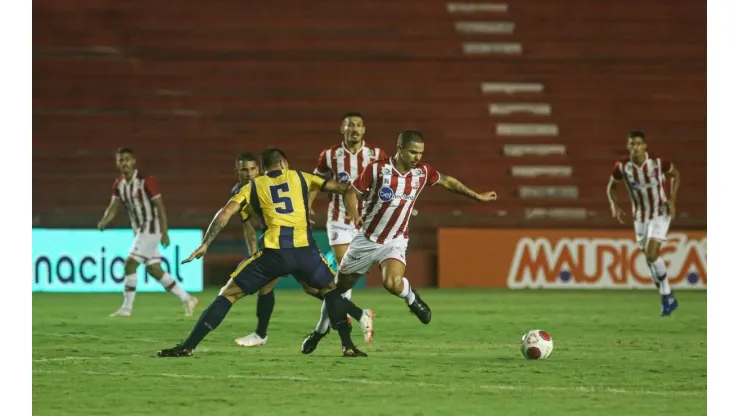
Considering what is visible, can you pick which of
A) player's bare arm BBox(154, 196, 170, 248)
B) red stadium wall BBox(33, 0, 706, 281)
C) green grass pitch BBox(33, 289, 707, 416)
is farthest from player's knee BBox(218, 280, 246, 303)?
red stadium wall BBox(33, 0, 706, 281)

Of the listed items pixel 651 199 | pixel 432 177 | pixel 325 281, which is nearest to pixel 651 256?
pixel 651 199

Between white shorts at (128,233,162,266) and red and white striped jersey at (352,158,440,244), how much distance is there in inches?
187

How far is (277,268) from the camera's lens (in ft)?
29.8

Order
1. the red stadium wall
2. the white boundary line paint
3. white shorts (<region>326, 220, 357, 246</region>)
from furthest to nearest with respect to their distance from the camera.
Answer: the red stadium wall < white shorts (<region>326, 220, 357, 246</region>) < the white boundary line paint

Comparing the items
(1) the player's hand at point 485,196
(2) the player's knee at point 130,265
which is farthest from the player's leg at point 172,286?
(1) the player's hand at point 485,196

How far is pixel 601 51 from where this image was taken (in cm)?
2197

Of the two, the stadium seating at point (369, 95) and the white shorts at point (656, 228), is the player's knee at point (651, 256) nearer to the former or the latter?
the white shorts at point (656, 228)

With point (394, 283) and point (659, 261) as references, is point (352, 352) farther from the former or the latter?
point (659, 261)

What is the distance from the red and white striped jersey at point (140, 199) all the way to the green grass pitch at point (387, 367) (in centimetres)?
94

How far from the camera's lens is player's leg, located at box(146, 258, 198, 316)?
1359cm

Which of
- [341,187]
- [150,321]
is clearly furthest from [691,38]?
[341,187]

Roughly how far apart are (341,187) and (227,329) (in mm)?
3149

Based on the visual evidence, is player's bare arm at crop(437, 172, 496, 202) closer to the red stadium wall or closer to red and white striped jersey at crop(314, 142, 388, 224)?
red and white striped jersey at crop(314, 142, 388, 224)
